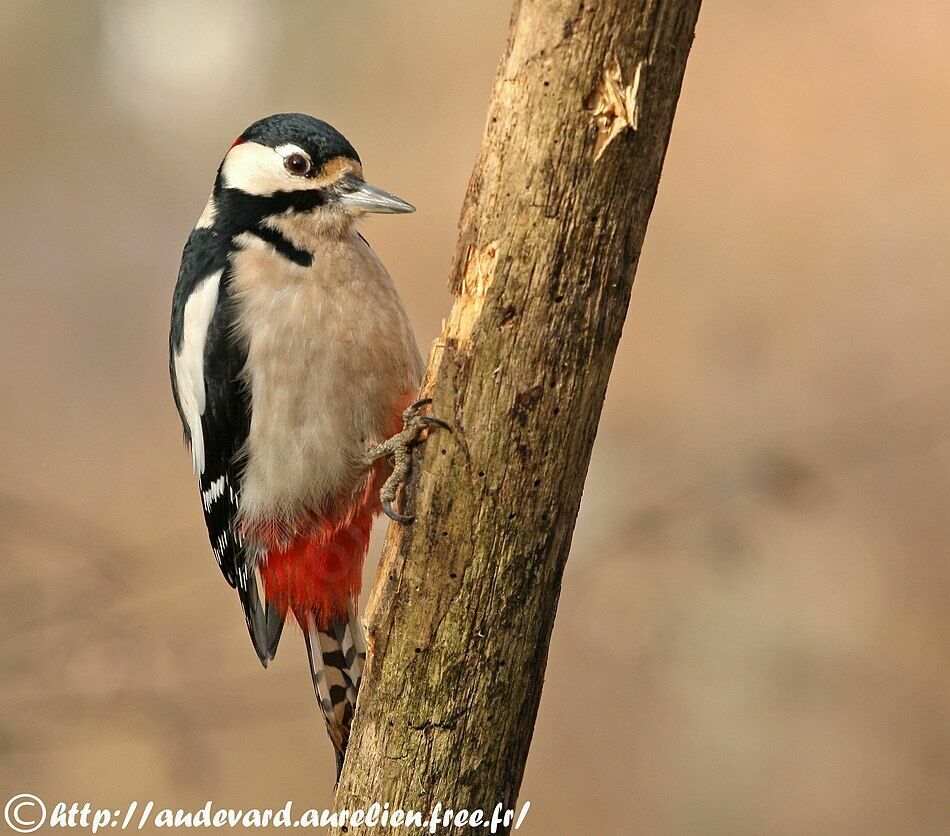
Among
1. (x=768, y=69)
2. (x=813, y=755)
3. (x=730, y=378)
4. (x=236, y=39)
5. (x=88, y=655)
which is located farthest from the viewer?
(x=236, y=39)

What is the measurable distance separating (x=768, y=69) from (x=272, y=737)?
437 centimetres

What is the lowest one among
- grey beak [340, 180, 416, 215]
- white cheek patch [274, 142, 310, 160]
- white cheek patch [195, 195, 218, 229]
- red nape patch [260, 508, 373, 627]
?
red nape patch [260, 508, 373, 627]

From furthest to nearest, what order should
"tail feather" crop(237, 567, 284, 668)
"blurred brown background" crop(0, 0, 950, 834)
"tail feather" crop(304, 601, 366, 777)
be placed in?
"blurred brown background" crop(0, 0, 950, 834), "tail feather" crop(237, 567, 284, 668), "tail feather" crop(304, 601, 366, 777)

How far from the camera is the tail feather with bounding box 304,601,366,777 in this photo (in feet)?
9.86

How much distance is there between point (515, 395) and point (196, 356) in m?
1.22

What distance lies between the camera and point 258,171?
9.68 feet

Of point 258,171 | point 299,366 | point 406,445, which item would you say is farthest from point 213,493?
point 406,445

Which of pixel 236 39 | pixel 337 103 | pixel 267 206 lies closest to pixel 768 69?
pixel 337 103

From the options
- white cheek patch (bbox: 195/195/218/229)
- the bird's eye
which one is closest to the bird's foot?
the bird's eye

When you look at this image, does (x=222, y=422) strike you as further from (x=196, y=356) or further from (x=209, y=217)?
(x=209, y=217)

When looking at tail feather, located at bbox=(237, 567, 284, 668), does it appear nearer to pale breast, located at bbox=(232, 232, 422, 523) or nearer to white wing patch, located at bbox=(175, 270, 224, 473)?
white wing patch, located at bbox=(175, 270, 224, 473)

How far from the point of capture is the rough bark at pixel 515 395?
6.26ft

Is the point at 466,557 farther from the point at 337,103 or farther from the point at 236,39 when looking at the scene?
the point at 236,39

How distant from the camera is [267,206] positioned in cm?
292
